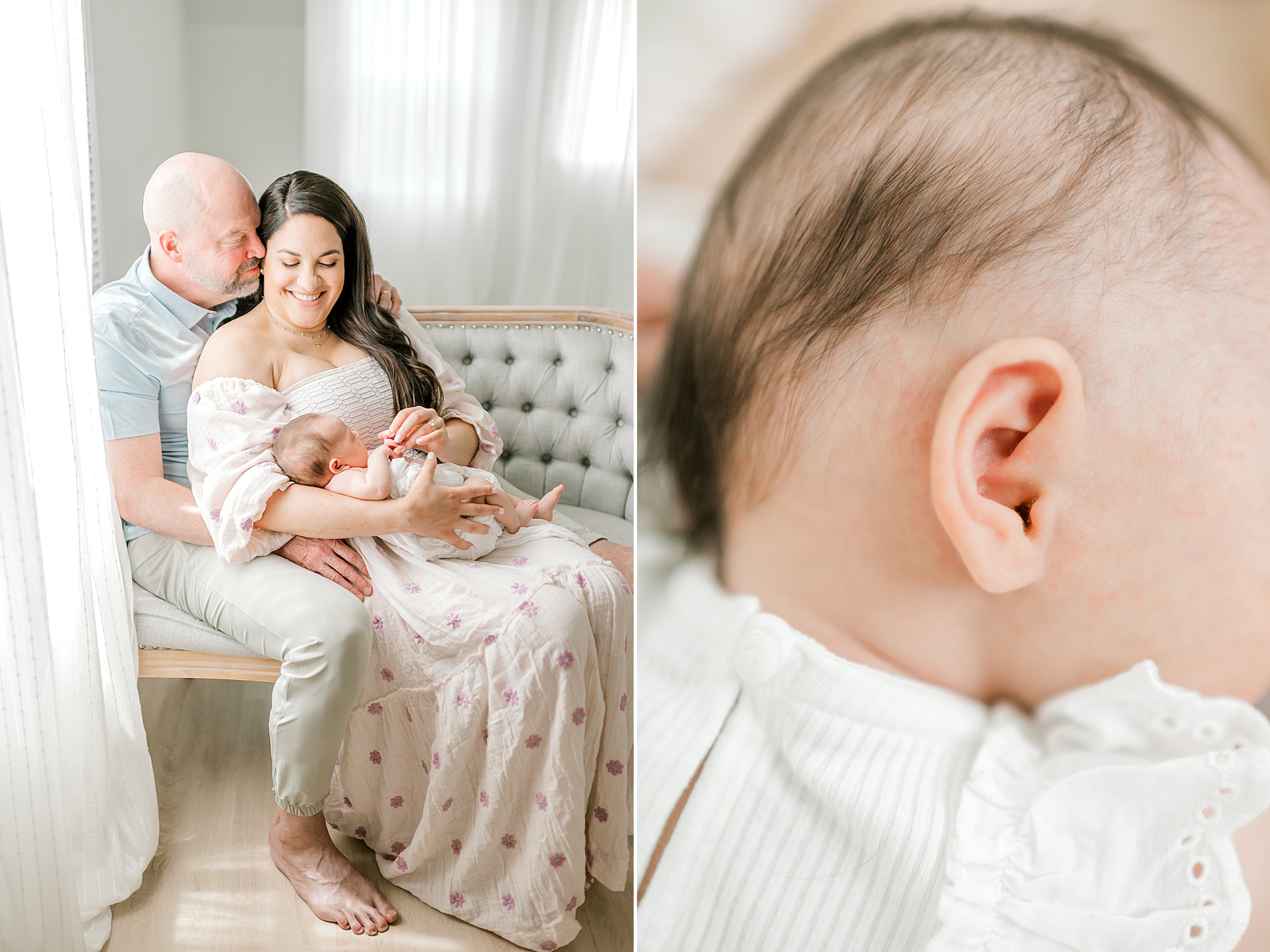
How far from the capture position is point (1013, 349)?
0.38m

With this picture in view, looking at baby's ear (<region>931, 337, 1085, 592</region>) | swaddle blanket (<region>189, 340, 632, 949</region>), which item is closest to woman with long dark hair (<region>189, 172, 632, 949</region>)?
swaddle blanket (<region>189, 340, 632, 949</region>)

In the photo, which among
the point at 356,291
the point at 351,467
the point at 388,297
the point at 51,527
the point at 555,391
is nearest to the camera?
the point at 51,527

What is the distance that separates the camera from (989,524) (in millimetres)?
383

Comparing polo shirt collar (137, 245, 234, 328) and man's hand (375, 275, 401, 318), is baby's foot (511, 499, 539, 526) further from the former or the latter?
polo shirt collar (137, 245, 234, 328)

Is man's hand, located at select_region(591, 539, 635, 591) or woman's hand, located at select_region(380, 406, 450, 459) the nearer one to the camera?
woman's hand, located at select_region(380, 406, 450, 459)

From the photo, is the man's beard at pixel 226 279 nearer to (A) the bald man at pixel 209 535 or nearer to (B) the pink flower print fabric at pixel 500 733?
(A) the bald man at pixel 209 535

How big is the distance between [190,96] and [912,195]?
136cm

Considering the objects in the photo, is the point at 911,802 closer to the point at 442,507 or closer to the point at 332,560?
the point at 442,507

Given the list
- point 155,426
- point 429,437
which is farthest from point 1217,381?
point 155,426

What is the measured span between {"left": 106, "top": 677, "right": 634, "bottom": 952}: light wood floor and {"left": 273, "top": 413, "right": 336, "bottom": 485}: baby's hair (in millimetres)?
641

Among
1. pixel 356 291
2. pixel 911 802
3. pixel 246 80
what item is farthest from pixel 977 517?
pixel 246 80

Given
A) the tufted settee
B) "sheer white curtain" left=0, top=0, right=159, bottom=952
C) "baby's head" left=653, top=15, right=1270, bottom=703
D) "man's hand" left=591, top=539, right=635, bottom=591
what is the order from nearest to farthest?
"baby's head" left=653, top=15, right=1270, bottom=703 < "sheer white curtain" left=0, top=0, right=159, bottom=952 < "man's hand" left=591, top=539, right=635, bottom=591 < the tufted settee

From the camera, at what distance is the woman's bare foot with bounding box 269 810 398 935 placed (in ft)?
3.61

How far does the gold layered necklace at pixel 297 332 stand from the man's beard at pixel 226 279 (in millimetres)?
38
